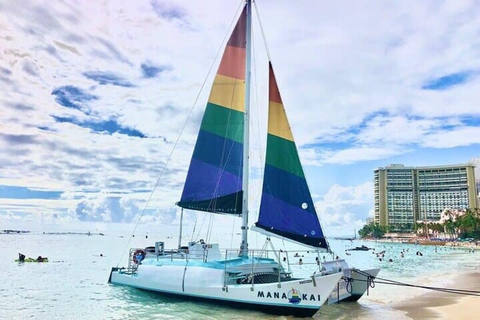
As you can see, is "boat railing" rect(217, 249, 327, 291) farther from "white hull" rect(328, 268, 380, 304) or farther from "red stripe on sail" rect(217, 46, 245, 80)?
"red stripe on sail" rect(217, 46, 245, 80)

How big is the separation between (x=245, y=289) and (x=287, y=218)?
343 cm

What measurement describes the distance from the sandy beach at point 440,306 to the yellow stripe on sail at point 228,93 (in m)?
12.2

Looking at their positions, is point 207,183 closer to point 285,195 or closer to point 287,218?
point 285,195

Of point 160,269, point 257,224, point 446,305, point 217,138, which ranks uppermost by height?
point 217,138

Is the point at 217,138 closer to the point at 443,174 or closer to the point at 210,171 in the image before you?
the point at 210,171

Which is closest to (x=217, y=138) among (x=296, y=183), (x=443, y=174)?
(x=296, y=183)

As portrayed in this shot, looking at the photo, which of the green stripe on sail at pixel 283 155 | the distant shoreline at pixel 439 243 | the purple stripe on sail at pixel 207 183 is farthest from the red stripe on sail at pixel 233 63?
the distant shoreline at pixel 439 243

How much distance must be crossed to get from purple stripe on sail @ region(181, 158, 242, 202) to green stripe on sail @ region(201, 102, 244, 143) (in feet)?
5.82

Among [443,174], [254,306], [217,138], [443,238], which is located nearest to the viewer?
[254,306]

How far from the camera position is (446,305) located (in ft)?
63.8

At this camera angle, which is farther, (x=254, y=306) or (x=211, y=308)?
(x=211, y=308)

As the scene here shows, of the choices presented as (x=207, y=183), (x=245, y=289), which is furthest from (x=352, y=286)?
(x=207, y=183)

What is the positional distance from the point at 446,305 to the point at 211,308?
37.7 ft

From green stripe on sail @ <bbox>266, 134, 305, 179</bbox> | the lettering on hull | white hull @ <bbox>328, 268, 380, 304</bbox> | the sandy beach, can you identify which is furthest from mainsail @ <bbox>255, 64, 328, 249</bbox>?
the sandy beach
